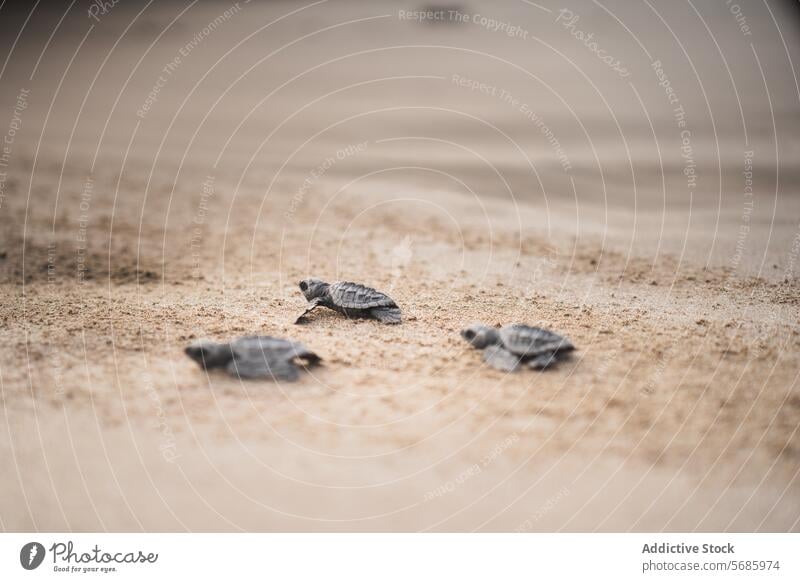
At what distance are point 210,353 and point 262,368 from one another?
28 cm

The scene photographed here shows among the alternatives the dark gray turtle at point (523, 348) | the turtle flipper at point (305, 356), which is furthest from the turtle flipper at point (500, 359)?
the turtle flipper at point (305, 356)

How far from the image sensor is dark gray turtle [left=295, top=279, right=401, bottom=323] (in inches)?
155

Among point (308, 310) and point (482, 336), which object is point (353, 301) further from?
point (482, 336)

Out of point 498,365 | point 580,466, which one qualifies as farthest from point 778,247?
Answer: point 580,466

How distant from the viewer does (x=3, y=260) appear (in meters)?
5.12

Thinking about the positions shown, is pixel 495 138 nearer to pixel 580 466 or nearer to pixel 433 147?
pixel 433 147

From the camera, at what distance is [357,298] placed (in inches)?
156

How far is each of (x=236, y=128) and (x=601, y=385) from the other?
8267mm

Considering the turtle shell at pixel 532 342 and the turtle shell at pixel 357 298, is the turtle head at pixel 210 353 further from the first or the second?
the turtle shell at pixel 532 342

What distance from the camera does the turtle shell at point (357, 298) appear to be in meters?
3.93

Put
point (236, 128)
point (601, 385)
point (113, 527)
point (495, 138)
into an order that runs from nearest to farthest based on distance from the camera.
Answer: point (113, 527) → point (601, 385) → point (495, 138) → point (236, 128)

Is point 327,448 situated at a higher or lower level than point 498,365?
lower

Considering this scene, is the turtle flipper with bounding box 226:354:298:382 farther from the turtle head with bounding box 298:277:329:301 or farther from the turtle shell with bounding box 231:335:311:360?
the turtle head with bounding box 298:277:329:301
